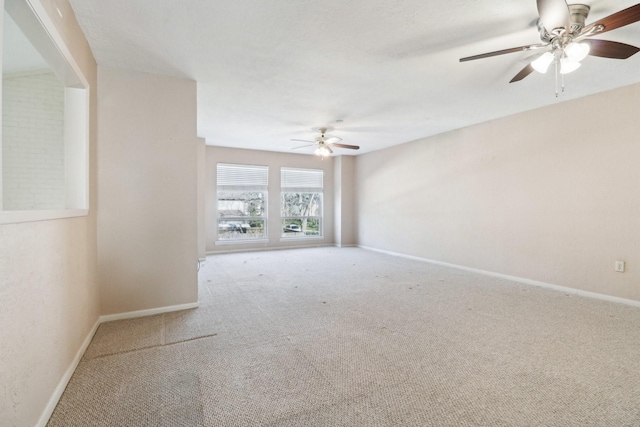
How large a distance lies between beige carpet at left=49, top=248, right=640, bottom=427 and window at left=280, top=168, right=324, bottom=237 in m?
4.13

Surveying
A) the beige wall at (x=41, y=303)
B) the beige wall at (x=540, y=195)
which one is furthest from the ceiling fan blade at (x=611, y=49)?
the beige wall at (x=41, y=303)

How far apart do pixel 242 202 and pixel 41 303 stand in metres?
5.77

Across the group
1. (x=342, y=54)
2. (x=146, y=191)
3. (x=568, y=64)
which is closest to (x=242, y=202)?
(x=146, y=191)

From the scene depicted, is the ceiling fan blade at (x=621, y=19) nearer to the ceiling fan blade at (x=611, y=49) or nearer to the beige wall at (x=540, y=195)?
the ceiling fan blade at (x=611, y=49)

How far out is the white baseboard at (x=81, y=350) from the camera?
5.36 ft

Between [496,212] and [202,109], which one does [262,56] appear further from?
[496,212]

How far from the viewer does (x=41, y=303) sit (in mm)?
1626

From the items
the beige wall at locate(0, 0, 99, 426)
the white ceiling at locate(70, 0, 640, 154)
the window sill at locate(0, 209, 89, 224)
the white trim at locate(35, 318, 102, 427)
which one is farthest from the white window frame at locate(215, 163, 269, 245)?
the window sill at locate(0, 209, 89, 224)

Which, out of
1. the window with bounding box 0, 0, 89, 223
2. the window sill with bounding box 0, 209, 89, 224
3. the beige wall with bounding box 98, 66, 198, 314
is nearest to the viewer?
the window sill with bounding box 0, 209, 89, 224

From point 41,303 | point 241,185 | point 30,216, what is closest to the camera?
point 30,216

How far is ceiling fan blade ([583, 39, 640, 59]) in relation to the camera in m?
2.07

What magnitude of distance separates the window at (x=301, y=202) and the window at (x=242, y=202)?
1.68ft

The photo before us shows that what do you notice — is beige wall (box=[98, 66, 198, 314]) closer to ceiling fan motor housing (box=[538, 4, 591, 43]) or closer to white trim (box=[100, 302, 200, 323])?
white trim (box=[100, 302, 200, 323])

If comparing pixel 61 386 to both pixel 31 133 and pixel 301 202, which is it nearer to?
pixel 31 133
